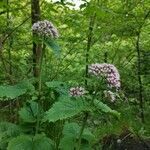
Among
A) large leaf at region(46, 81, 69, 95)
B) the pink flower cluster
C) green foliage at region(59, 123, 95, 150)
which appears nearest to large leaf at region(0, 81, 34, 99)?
large leaf at region(46, 81, 69, 95)

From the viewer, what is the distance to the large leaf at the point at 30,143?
2795 mm

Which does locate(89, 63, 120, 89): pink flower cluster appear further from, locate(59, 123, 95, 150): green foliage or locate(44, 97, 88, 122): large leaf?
locate(59, 123, 95, 150): green foliage

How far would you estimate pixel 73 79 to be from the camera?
3.78m

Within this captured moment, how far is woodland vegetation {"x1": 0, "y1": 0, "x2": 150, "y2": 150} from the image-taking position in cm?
246

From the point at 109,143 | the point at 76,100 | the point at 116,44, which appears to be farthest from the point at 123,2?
the point at 76,100

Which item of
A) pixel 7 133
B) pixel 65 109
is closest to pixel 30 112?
pixel 7 133

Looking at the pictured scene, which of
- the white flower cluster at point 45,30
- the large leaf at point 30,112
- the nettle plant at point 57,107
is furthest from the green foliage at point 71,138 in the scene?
the white flower cluster at point 45,30

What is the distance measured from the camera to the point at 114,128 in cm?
421

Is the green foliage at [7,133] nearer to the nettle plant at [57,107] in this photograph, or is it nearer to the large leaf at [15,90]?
the nettle plant at [57,107]

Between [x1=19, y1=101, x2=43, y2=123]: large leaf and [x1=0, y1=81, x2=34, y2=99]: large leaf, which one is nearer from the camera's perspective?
[x1=0, y1=81, x2=34, y2=99]: large leaf

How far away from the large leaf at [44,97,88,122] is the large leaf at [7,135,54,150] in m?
0.53

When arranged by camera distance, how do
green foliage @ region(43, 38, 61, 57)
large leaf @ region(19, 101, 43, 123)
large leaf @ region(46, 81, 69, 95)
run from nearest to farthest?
1. green foliage @ region(43, 38, 61, 57)
2. large leaf @ region(46, 81, 69, 95)
3. large leaf @ region(19, 101, 43, 123)

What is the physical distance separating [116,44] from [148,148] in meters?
2.41

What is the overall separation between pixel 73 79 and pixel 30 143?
1.07 meters
